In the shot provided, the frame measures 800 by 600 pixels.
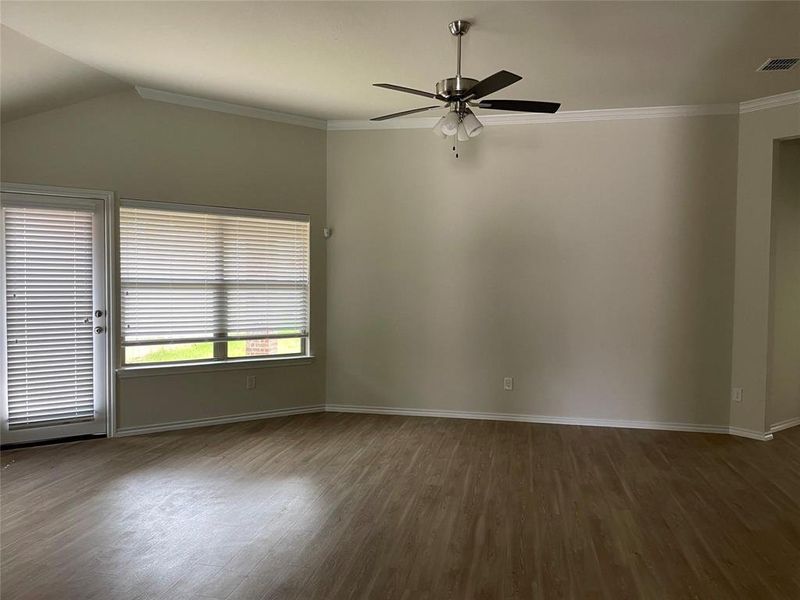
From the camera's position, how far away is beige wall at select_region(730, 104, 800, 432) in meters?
4.65

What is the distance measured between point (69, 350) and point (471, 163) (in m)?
4.04

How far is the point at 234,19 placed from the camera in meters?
3.25

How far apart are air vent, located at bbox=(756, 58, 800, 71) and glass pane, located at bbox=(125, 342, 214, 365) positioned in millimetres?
5128

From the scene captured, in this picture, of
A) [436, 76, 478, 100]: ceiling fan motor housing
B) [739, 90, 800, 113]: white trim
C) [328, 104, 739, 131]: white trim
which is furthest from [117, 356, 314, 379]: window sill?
[739, 90, 800, 113]: white trim

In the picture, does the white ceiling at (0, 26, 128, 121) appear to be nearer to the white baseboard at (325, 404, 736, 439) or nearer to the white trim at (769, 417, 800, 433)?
the white baseboard at (325, 404, 736, 439)

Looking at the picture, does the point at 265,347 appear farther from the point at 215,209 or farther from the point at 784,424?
the point at 784,424

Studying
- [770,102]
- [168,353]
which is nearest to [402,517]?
[168,353]

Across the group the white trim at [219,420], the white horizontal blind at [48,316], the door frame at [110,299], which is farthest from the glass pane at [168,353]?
the white trim at [219,420]

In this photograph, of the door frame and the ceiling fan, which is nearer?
the ceiling fan

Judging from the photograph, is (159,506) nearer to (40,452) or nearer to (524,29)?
(40,452)

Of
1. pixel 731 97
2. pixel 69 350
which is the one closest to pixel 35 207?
pixel 69 350

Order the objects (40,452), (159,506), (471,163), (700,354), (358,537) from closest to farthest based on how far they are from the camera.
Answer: (358,537) → (159,506) → (40,452) → (700,354) → (471,163)

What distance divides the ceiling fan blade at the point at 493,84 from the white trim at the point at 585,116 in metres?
2.28

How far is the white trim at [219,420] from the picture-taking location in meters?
4.71
